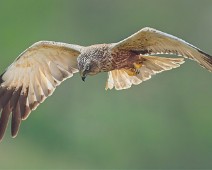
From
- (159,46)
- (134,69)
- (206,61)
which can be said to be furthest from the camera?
(134,69)

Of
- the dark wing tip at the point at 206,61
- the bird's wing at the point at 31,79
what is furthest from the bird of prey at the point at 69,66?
the dark wing tip at the point at 206,61

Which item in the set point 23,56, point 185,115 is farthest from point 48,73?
point 185,115

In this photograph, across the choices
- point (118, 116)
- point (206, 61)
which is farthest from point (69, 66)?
point (118, 116)

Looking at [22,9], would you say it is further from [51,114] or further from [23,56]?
[23,56]

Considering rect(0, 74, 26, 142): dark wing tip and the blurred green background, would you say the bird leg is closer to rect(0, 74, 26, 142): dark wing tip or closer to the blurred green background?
rect(0, 74, 26, 142): dark wing tip

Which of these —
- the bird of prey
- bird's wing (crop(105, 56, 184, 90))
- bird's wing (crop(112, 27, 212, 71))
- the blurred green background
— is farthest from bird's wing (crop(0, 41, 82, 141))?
the blurred green background

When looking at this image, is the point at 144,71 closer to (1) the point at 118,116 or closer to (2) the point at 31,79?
(2) the point at 31,79
